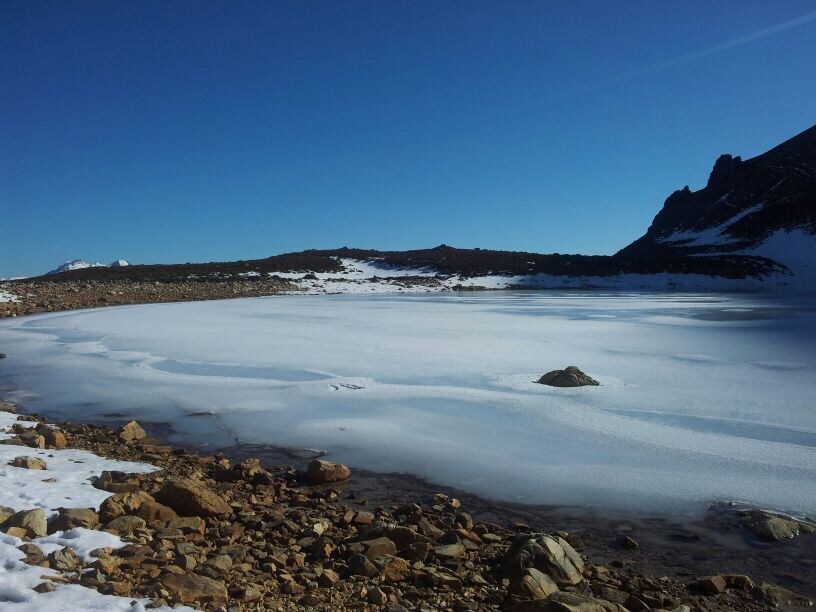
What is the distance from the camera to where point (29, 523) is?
11.7ft

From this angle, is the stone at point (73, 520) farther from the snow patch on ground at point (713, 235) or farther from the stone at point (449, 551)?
the snow patch on ground at point (713, 235)

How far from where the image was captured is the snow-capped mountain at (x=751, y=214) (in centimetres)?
6091

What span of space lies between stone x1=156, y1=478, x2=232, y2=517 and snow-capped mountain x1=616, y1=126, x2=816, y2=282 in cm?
5921

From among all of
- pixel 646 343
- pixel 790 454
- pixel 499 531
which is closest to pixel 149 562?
pixel 499 531

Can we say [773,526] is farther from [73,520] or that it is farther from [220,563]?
[73,520]

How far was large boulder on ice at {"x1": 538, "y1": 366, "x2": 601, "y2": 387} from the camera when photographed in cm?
879

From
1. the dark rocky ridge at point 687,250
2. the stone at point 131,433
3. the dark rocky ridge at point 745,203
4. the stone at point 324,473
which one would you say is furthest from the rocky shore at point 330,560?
the dark rocky ridge at point 745,203

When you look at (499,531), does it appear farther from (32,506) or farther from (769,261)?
(769,261)

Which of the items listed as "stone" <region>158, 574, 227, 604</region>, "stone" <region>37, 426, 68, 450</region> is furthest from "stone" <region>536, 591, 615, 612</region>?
"stone" <region>37, 426, 68, 450</region>

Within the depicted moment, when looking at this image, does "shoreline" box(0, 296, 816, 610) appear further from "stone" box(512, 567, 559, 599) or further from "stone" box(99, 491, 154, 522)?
"stone" box(99, 491, 154, 522)

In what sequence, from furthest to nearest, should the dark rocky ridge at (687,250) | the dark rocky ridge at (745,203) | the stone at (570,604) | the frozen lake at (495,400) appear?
the dark rocky ridge at (745,203), the dark rocky ridge at (687,250), the frozen lake at (495,400), the stone at (570,604)

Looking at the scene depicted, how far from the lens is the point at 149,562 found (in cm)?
327

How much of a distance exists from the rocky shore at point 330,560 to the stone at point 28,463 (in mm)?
91

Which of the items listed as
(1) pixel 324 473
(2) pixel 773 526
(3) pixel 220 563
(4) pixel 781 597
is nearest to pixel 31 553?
(3) pixel 220 563
